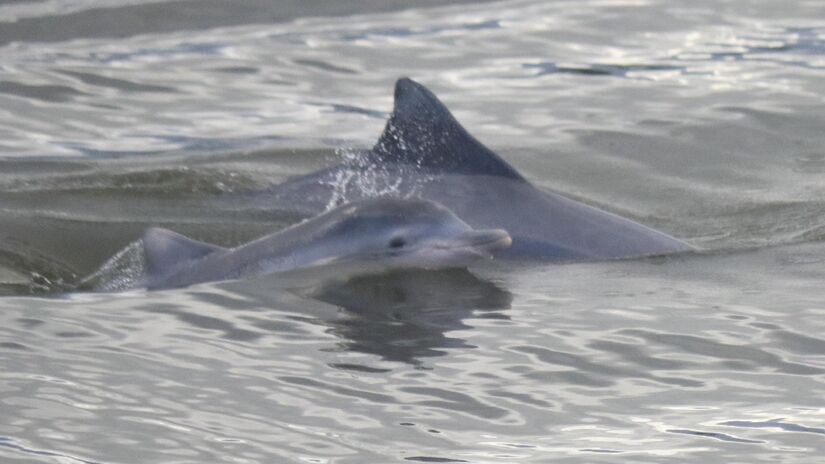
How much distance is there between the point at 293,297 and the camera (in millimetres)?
7055

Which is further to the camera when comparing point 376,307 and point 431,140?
point 431,140

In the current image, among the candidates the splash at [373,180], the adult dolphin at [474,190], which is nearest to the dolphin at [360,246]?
the adult dolphin at [474,190]

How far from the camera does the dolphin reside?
23.8 feet

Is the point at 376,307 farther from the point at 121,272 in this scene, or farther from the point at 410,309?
the point at 121,272

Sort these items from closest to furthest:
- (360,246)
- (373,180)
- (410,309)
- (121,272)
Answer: (410,309), (360,246), (121,272), (373,180)

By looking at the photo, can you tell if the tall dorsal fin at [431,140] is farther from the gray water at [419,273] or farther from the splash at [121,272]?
the splash at [121,272]

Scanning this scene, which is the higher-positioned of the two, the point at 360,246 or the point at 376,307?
the point at 360,246

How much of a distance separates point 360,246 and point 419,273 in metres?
0.38

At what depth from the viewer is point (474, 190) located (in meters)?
8.27

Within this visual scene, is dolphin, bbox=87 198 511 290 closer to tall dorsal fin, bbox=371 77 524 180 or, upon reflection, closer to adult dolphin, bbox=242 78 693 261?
adult dolphin, bbox=242 78 693 261

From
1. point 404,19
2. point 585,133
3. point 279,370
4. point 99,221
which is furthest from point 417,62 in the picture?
point 279,370

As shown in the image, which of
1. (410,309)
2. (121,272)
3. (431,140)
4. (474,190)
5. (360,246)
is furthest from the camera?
(431,140)

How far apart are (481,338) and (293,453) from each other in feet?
4.77

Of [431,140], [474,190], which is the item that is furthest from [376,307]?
[431,140]
